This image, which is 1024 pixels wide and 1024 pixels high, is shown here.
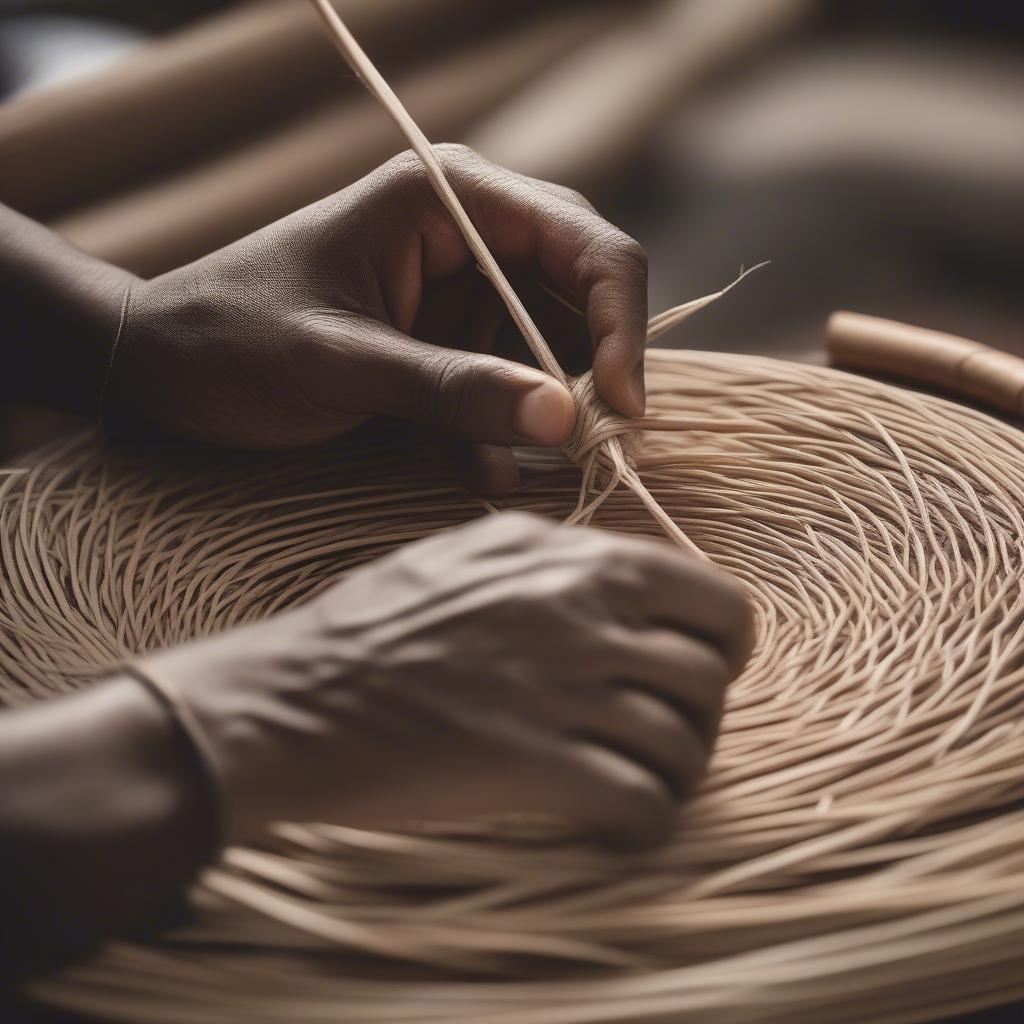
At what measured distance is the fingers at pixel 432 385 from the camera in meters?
0.72

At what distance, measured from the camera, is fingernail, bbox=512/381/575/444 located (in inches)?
28.4

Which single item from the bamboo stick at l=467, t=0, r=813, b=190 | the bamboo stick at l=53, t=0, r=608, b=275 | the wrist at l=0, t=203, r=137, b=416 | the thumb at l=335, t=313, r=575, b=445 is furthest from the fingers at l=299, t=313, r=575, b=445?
the bamboo stick at l=467, t=0, r=813, b=190

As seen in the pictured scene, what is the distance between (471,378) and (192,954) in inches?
13.8

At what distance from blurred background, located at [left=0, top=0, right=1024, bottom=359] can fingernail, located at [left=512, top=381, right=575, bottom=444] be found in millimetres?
333

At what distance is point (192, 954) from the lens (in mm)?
482

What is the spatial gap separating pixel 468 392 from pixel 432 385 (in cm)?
3

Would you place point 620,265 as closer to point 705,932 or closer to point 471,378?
point 471,378

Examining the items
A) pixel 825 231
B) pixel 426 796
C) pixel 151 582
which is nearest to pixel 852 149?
pixel 825 231

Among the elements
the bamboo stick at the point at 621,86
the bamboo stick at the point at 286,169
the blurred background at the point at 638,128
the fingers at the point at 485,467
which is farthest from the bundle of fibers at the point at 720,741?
the bamboo stick at the point at 621,86

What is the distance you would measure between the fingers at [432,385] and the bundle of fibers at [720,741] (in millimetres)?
74

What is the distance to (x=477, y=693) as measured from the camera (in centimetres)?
49

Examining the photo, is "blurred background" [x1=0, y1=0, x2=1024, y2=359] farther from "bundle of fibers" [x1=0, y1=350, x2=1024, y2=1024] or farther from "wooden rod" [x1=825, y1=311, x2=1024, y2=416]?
"bundle of fibers" [x1=0, y1=350, x2=1024, y2=1024]

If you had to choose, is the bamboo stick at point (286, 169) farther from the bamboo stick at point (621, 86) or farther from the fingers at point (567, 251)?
the fingers at point (567, 251)


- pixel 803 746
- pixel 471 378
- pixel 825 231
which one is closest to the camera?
pixel 803 746
